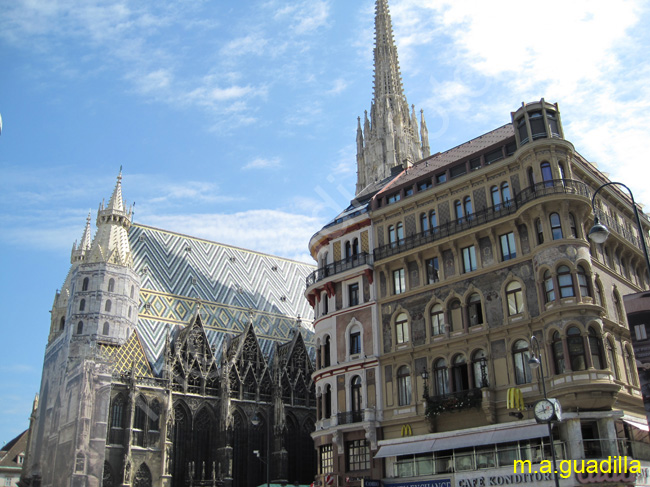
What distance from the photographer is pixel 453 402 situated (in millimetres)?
26297

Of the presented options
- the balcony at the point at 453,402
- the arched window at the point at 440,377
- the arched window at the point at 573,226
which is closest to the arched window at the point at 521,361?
the balcony at the point at 453,402

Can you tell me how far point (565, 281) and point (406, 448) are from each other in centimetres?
934

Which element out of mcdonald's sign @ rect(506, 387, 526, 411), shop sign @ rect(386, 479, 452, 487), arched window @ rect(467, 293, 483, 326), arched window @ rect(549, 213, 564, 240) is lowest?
shop sign @ rect(386, 479, 452, 487)

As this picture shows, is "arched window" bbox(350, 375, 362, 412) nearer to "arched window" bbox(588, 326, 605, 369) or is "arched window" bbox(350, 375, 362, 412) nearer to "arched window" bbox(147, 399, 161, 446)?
"arched window" bbox(588, 326, 605, 369)

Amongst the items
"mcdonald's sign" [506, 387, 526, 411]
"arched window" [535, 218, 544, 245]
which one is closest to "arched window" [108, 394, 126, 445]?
"mcdonald's sign" [506, 387, 526, 411]

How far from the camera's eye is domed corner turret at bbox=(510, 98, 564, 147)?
2744cm

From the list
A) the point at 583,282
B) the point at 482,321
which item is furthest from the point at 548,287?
the point at 482,321

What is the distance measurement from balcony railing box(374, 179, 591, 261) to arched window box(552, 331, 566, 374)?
5.63m

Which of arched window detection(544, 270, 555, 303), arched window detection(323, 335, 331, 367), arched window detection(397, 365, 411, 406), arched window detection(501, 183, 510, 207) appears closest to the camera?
arched window detection(544, 270, 555, 303)

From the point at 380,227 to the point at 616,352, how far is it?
12418mm

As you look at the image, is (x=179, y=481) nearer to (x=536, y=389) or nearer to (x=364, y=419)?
(x=364, y=419)

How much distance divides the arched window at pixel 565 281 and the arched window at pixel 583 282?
0.29m

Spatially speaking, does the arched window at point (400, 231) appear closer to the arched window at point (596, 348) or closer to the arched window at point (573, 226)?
the arched window at point (573, 226)

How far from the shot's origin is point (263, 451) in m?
60.1
